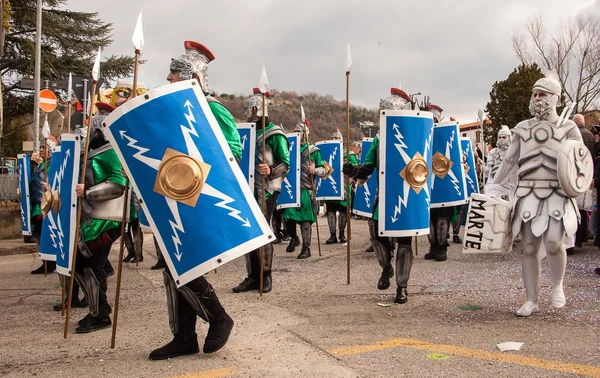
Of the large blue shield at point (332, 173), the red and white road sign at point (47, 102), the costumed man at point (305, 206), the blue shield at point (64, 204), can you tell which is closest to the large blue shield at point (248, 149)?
the blue shield at point (64, 204)

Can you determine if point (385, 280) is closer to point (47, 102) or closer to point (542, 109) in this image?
point (542, 109)

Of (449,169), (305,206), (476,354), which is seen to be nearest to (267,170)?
(476,354)

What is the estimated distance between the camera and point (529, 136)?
4570 mm

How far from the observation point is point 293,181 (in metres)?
8.73

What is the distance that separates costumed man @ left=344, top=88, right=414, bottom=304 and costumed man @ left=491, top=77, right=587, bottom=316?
37.0 inches

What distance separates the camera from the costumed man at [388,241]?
5016 millimetres

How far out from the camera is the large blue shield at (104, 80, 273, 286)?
3201 mm

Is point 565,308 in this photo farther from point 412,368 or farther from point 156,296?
point 156,296

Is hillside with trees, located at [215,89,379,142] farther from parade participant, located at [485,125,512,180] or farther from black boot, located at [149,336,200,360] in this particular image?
black boot, located at [149,336,200,360]

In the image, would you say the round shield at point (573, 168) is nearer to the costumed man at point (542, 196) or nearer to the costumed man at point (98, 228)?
the costumed man at point (542, 196)

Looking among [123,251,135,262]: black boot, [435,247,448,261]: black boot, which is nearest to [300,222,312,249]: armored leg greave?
[435,247,448,261]: black boot

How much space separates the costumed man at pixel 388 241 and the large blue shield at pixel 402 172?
0.18 m

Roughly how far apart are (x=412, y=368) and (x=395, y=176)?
6.65 ft

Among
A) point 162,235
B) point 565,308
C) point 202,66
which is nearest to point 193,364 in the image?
point 162,235
